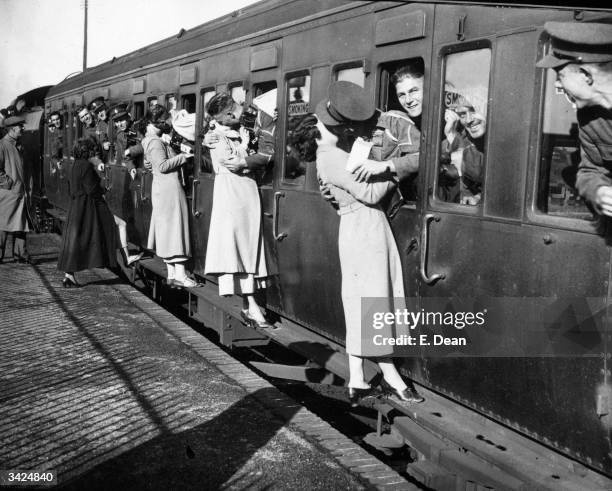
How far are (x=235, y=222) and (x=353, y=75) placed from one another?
79.7 inches

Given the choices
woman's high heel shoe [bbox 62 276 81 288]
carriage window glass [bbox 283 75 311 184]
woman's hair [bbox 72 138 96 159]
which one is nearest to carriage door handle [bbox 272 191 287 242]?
carriage window glass [bbox 283 75 311 184]

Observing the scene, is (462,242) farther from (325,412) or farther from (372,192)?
(325,412)

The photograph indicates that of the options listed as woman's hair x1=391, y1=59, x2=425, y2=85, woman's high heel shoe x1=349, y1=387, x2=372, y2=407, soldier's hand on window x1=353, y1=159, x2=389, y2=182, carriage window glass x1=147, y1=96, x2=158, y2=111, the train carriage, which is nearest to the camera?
the train carriage

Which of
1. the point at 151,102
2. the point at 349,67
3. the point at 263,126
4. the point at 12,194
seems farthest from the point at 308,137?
the point at 12,194

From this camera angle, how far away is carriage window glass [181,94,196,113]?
9.10 m

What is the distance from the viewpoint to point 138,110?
1130 cm

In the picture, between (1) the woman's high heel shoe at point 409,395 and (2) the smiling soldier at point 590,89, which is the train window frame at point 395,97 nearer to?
(1) the woman's high heel shoe at point 409,395

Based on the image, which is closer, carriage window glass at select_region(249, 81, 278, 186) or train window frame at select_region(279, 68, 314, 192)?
train window frame at select_region(279, 68, 314, 192)

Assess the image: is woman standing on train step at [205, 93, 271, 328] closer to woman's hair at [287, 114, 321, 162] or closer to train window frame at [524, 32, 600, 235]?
woman's hair at [287, 114, 321, 162]

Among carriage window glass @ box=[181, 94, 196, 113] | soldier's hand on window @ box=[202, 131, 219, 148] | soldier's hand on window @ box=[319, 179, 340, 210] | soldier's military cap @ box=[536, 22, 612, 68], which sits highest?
carriage window glass @ box=[181, 94, 196, 113]

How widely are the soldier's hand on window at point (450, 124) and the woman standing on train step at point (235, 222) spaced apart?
277 cm

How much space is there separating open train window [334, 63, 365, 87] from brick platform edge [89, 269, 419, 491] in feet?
7.17

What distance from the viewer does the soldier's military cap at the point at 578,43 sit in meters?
3.21

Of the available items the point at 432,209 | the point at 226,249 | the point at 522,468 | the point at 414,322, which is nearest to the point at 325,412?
the point at 226,249
